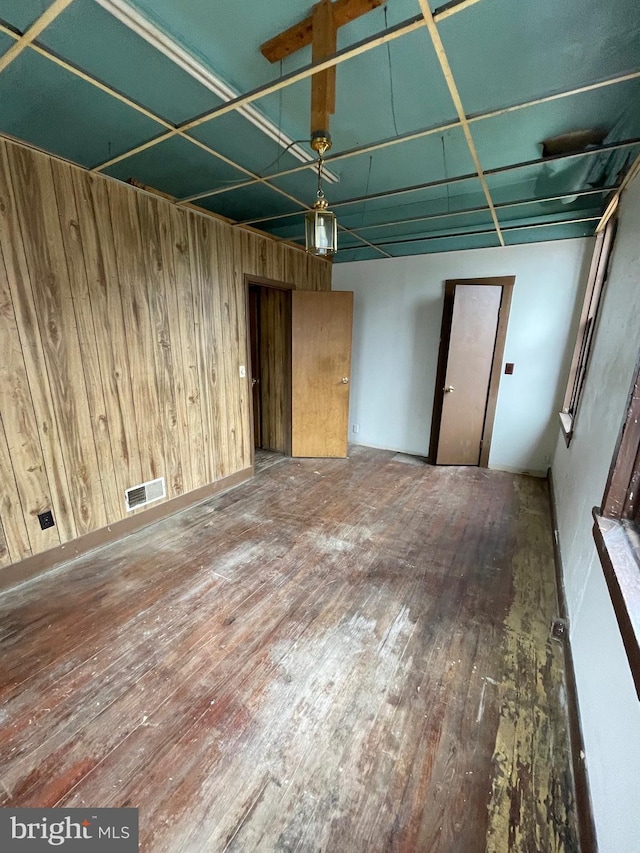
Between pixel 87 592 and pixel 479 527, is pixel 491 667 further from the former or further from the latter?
pixel 87 592

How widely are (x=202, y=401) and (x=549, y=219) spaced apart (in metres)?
3.68

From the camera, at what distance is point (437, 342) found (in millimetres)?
4121

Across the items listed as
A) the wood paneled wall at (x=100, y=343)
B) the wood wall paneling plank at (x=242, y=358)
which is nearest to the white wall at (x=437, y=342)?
the wood wall paneling plank at (x=242, y=358)

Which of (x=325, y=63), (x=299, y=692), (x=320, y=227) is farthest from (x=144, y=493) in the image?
(x=325, y=63)

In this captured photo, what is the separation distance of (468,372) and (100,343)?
3.56 m

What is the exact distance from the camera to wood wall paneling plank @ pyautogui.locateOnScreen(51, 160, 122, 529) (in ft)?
6.61

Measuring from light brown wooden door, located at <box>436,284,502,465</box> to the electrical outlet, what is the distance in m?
3.72

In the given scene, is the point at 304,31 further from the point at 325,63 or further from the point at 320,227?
the point at 320,227

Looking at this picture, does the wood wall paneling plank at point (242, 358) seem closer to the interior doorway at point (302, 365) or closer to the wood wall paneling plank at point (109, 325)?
the interior doorway at point (302, 365)

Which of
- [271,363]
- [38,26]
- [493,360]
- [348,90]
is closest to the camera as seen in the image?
[38,26]

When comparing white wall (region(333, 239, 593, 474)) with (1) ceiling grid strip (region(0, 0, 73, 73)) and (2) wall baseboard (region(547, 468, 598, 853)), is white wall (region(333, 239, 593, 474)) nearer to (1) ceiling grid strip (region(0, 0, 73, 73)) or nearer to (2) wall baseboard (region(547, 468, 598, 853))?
(2) wall baseboard (region(547, 468, 598, 853))

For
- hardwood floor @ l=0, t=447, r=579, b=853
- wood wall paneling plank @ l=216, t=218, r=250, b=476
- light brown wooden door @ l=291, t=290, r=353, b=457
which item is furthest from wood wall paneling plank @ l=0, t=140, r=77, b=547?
light brown wooden door @ l=291, t=290, r=353, b=457

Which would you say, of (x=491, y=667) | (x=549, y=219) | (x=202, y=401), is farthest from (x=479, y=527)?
(x=549, y=219)

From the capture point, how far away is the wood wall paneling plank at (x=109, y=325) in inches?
84.2
